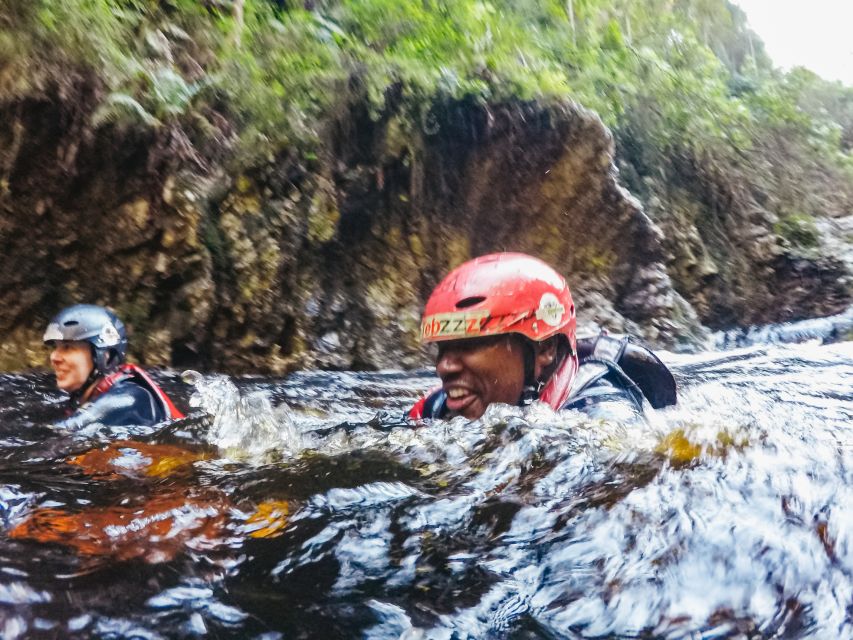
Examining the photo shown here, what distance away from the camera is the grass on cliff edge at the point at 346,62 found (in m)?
5.41

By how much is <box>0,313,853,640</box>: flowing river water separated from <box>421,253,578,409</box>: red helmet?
1.17ft

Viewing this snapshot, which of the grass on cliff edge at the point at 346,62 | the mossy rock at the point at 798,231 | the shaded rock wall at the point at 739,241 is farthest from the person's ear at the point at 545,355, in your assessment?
the mossy rock at the point at 798,231

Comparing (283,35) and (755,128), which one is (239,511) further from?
(755,128)

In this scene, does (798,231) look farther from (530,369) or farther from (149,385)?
(149,385)

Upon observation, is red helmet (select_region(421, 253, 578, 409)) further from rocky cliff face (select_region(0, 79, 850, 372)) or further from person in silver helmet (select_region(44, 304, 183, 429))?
rocky cliff face (select_region(0, 79, 850, 372))

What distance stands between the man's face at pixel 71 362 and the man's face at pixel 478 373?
7.83 ft

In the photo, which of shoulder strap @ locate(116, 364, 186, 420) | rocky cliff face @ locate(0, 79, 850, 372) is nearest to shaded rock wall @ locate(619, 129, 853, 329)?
rocky cliff face @ locate(0, 79, 850, 372)

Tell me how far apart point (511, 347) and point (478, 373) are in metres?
0.20

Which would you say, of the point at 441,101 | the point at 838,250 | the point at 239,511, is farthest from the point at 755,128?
the point at 239,511

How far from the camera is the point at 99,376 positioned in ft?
13.4

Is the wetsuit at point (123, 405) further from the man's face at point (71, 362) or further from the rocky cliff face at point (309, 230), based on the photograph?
the rocky cliff face at point (309, 230)

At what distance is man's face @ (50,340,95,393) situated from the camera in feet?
13.1

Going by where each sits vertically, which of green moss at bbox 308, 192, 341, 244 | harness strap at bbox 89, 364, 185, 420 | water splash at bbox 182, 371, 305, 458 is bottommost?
water splash at bbox 182, 371, 305, 458

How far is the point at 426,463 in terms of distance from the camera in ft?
7.87
